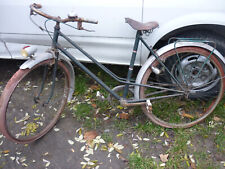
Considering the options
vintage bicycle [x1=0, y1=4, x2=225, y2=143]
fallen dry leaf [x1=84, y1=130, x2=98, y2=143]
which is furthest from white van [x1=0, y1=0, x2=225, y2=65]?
fallen dry leaf [x1=84, y1=130, x2=98, y2=143]

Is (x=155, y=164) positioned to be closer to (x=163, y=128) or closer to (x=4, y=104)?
(x=163, y=128)

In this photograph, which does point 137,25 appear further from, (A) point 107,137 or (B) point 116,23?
(A) point 107,137

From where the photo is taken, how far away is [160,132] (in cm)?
280

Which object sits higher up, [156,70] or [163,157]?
[156,70]

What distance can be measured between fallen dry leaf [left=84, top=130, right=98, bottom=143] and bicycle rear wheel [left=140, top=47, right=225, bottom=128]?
676 millimetres

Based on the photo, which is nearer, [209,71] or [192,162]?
[192,162]

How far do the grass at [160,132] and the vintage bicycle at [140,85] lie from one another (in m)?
0.12

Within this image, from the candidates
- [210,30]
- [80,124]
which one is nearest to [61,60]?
[80,124]

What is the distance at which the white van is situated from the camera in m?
2.41

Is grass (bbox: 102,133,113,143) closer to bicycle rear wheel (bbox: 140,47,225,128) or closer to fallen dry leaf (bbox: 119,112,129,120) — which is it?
fallen dry leaf (bbox: 119,112,129,120)

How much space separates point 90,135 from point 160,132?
84cm

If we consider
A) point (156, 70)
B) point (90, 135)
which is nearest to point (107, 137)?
point (90, 135)

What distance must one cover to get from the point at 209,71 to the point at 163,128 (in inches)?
34.4

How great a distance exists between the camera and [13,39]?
3.01 m
